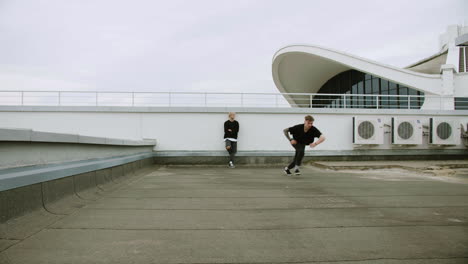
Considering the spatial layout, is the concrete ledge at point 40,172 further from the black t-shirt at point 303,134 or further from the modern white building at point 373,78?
the modern white building at point 373,78

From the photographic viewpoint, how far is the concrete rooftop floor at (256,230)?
8.18ft

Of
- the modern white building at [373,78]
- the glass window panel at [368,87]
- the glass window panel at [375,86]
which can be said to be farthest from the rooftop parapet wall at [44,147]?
the glass window panel at [368,87]

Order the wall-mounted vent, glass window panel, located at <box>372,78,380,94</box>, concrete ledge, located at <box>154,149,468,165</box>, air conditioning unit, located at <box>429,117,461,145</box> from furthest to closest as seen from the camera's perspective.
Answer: glass window panel, located at <box>372,78,380,94</box>, the wall-mounted vent, air conditioning unit, located at <box>429,117,461,145</box>, concrete ledge, located at <box>154,149,468,165</box>

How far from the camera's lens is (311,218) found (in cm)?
374

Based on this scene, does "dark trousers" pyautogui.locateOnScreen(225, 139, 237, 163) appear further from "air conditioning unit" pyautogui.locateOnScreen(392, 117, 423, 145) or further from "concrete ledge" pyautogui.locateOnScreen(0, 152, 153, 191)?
"air conditioning unit" pyautogui.locateOnScreen(392, 117, 423, 145)

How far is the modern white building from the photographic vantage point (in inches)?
798

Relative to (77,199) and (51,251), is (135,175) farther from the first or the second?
(51,251)

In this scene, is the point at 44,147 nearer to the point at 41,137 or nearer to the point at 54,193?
the point at 41,137

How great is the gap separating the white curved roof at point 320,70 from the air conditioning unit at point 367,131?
11.4 metres

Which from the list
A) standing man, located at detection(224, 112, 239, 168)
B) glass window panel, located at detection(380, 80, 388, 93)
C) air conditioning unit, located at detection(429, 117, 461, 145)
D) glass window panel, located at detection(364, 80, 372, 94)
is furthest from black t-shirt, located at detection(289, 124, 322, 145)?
glass window panel, located at detection(364, 80, 372, 94)

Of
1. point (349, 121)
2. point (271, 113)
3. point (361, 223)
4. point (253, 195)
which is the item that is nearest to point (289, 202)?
point (253, 195)

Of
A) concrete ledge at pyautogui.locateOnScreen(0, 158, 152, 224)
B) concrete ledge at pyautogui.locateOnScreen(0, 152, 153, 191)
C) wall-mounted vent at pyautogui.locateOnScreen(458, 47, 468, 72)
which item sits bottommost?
concrete ledge at pyautogui.locateOnScreen(0, 158, 152, 224)

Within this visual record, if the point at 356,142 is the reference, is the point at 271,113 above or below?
above

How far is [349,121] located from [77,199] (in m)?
10.9
